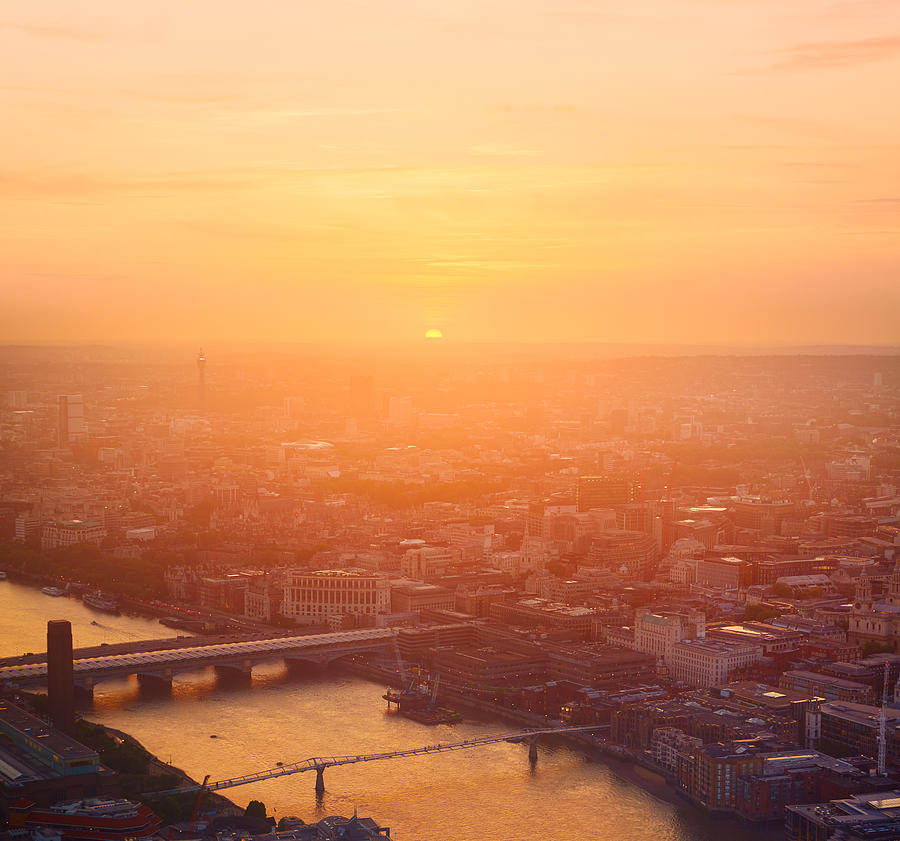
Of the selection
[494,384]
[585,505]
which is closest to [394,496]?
[585,505]

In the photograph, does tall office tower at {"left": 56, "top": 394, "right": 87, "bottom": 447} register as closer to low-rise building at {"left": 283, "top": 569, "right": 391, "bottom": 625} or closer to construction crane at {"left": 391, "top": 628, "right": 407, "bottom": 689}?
low-rise building at {"left": 283, "top": 569, "right": 391, "bottom": 625}

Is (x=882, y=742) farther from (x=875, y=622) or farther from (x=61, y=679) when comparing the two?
(x=61, y=679)

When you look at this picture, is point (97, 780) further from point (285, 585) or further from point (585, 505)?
point (585, 505)

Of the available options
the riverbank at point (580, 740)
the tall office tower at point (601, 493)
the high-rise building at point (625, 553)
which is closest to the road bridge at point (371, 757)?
the riverbank at point (580, 740)

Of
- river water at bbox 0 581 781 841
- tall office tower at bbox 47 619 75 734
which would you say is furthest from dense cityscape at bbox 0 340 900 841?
river water at bbox 0 581 781 841

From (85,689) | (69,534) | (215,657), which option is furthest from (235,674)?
(69,534)
